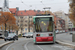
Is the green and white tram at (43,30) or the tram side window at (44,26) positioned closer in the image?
the green and white tram at (43,30)

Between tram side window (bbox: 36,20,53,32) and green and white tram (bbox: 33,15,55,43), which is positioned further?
tram side window (bbox: 36,20,53,32)

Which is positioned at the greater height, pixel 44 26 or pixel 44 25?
pixel 44 25

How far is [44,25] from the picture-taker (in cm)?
1867

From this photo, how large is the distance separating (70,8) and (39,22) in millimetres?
13883

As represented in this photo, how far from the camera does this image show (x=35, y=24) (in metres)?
18.7

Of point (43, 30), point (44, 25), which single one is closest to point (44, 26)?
point (44, 25)

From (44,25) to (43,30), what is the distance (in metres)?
0.52

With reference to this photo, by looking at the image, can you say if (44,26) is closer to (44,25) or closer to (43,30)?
(44,25)

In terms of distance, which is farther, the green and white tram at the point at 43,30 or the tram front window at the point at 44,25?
the tram front window at the point at 44,25

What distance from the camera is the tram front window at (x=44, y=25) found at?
61.2 feet

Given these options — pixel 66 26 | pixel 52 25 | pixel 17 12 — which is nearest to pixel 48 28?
pixel 52 25

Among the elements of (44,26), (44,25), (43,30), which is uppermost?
(44,25)

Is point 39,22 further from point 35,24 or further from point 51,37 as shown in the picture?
point 51,37

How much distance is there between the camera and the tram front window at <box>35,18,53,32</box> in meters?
18.7
